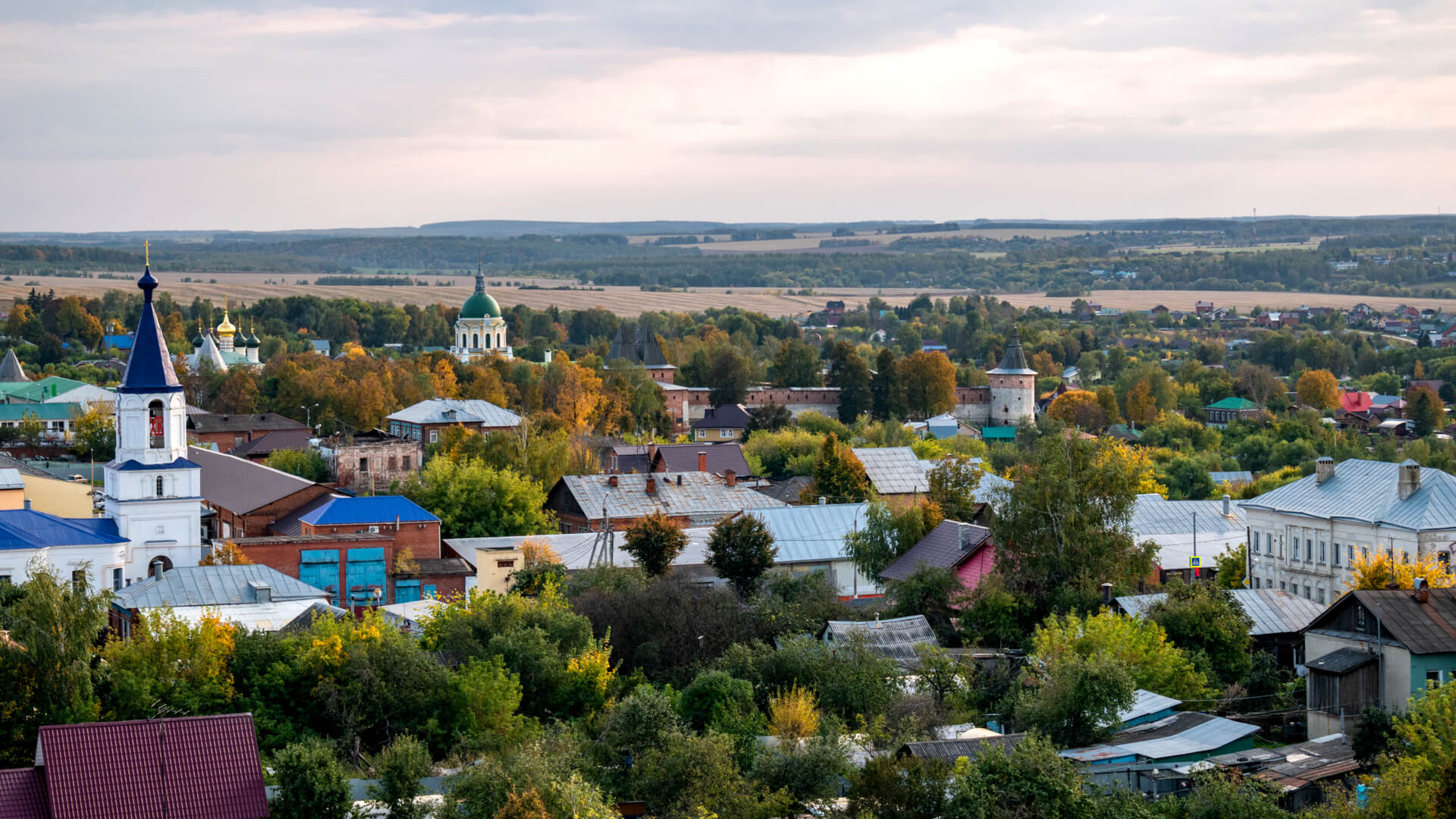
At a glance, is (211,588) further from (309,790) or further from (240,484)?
(309,790)

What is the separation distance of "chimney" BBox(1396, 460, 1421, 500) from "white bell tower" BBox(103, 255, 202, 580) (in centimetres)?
2559

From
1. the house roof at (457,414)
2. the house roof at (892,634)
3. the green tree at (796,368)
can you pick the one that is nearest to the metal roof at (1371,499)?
the house roof at (892,634)

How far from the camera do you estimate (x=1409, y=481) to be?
36406 mm

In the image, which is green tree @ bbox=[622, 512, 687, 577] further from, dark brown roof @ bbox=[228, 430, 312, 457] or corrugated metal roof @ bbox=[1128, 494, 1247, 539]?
dark brown roof @ bbox=[228, 430, 312, 457]

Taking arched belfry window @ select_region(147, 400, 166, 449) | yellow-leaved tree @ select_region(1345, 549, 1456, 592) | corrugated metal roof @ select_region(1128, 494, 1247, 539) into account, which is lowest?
corrugated metal roof @ select_region(1128, 494, 1247, 539)

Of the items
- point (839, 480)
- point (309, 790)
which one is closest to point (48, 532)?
point (309, 790)

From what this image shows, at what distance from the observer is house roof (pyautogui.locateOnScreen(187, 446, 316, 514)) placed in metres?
43.6

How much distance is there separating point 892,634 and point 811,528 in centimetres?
956

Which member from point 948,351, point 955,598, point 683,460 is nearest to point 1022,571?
point 955,598

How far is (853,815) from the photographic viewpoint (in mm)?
21703

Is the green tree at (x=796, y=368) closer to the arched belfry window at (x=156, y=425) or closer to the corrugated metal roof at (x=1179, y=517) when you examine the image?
the corrugated metal roof at (x=1179, y=517)

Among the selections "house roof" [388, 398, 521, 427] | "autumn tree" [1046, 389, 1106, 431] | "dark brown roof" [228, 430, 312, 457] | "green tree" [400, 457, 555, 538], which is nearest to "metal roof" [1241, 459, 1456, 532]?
"green tree" [400, 457, 555, 538]

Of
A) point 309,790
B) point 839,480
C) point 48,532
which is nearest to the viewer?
point 309,790

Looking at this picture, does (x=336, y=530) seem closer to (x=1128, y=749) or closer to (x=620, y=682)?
(x=620, y=682)
